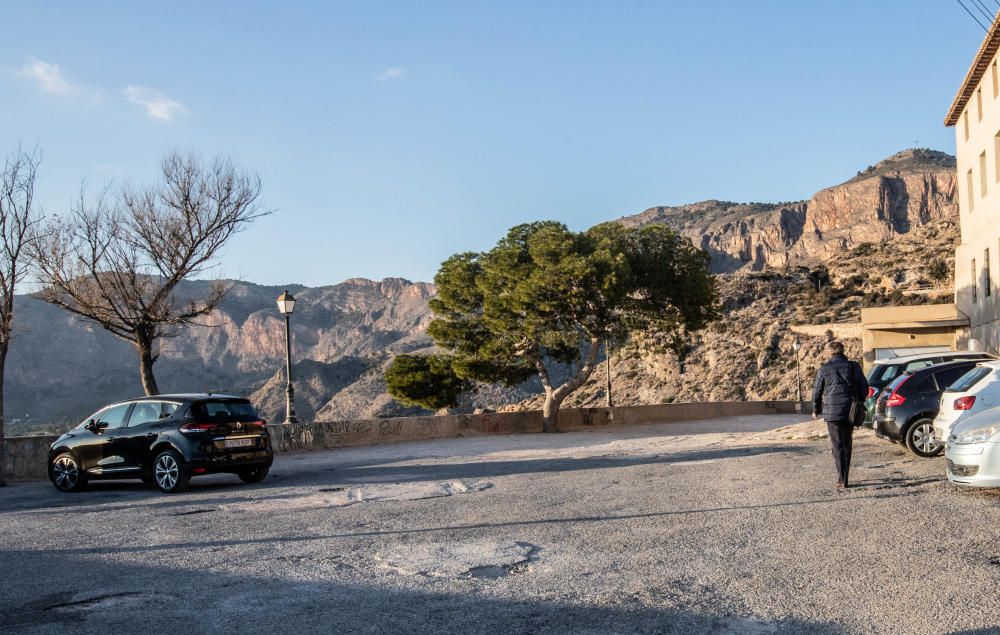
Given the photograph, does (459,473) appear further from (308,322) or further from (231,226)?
(308,322)

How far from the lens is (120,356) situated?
15562cm

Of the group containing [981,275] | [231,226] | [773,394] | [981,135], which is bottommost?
[773,394]

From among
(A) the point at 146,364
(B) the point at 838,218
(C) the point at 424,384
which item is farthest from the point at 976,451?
(B) the point at 838,218

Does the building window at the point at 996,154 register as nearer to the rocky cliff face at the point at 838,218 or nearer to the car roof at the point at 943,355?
the car roof at the point at 943,355

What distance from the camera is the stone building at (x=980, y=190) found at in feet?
95.3

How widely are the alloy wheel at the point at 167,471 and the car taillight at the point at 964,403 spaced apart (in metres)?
10.8

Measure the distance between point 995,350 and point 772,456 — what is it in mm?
17870

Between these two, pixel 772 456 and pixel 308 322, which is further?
pixel 308 322

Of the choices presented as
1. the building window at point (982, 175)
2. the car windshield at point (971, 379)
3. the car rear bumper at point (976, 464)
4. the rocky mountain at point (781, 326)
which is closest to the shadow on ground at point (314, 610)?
the car rear bumper at point (976, 464)

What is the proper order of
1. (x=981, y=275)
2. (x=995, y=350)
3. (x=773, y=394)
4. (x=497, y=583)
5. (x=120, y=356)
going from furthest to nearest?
(x=120, y=356)
(x=773, y=394)
(x=981, y=275)
(x=995, y=350)
(x=497, y=583)

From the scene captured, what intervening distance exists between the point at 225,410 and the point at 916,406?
35.3ft

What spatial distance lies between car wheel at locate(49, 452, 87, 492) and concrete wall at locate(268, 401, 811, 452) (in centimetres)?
801

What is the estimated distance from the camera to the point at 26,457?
1686 centimetres

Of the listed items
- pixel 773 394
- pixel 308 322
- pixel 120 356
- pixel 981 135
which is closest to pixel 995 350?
pixel 981 135
